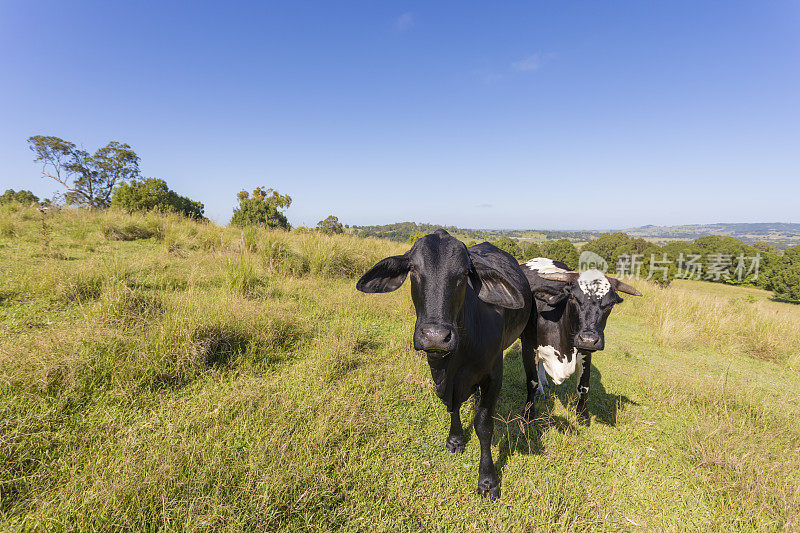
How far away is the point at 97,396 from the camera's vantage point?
2736mm

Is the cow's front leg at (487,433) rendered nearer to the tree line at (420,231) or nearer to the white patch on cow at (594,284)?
the white patch on cow at (594,284)

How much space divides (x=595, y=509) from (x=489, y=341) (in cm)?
171

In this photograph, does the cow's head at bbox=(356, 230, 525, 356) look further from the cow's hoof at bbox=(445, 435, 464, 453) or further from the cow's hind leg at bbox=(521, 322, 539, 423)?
the cow's hind leg at bbox=(521, 322, 539, 423)

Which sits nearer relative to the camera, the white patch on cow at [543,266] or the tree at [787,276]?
the white patch on cow at [543,266]

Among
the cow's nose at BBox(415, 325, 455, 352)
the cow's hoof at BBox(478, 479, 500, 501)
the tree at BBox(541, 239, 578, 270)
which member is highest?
the cow's nose at BBox(415, 325, 455, 352)

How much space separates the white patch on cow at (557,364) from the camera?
3650 millimetres

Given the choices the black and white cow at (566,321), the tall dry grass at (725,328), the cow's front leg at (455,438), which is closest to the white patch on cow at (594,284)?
the black and white cow at (566,321)

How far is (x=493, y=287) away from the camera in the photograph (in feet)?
8.09

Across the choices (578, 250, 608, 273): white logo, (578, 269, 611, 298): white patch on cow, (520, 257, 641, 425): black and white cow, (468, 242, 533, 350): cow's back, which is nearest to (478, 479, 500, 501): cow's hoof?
(520, 257, 641, 425): black and white cow

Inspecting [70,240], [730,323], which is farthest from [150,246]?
[730,323]

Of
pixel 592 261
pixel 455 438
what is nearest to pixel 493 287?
pixel 455 438

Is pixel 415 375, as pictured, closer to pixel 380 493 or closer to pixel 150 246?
pixel 380 493

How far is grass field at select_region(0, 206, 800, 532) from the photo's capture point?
2.09m

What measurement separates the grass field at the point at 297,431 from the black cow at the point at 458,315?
2.30 ft
